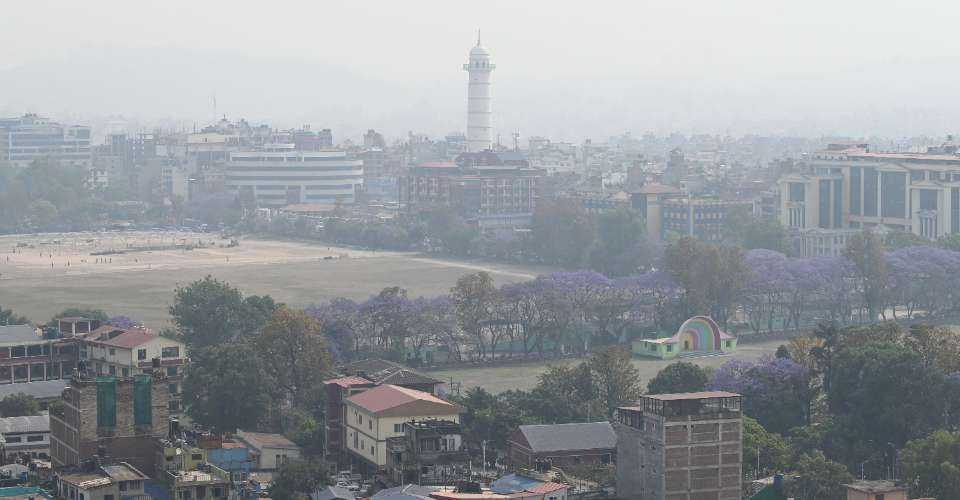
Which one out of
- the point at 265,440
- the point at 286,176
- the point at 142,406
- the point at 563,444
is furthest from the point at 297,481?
the point at 286,176

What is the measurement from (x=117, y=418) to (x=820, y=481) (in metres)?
9.48

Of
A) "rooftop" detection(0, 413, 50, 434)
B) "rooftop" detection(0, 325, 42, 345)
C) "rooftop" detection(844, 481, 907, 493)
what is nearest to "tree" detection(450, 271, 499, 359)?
"rooftop" detection(0, 325, 42, 345)

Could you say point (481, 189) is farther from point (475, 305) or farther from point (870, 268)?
point (475, 305)

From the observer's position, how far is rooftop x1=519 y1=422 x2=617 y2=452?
28547 millimetres

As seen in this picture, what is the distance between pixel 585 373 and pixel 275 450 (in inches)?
238

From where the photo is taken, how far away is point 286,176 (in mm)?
94250

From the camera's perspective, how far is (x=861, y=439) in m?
29.5

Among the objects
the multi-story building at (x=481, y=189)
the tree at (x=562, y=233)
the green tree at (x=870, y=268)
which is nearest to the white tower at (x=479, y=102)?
the multi-story building at (x=481, y=189)

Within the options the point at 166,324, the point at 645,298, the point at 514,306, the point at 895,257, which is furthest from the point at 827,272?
the point at 166,324

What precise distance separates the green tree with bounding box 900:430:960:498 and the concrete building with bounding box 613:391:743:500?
2.28m

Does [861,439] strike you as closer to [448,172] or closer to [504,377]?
[504,377]

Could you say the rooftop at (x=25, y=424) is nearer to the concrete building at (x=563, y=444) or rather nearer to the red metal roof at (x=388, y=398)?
the red metal roof at (x=388, y=398)

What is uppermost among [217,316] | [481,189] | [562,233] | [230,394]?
[481,189]

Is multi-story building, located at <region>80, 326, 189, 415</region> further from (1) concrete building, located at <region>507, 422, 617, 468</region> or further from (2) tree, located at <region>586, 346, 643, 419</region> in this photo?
(1) concrete building, located at <region>507, 422, 617, 468</region>
